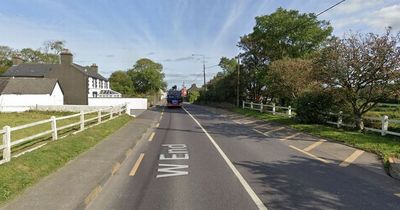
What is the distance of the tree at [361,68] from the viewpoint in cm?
1941

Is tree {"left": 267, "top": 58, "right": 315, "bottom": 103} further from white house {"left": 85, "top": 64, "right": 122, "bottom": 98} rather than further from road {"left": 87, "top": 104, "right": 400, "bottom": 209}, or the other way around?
white house {"left": 85, "top": 64, "right": 122, "bottom": 98}

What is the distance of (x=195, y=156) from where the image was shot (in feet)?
41.2

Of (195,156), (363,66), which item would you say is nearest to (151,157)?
(195,156)

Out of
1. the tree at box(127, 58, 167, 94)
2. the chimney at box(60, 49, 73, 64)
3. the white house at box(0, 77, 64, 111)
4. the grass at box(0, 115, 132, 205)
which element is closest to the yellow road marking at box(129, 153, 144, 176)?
the grass at box(0, 115, 132, 205)

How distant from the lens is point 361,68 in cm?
2016

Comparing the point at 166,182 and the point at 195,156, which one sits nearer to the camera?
the point at 166,182

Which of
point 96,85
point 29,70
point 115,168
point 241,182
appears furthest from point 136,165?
point 96,85

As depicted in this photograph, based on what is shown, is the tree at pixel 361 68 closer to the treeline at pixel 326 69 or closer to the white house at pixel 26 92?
the treeline at pixel 326 69

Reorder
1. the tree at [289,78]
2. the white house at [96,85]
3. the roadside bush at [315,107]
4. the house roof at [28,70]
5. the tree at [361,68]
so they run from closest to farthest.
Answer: the tree at [361,68]
the roadside bush at [315,107]
the tree at [289,78]
the house roof at [28,70]
the white house at [96,85]

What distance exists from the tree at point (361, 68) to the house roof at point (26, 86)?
43.6 m

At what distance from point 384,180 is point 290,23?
117ft

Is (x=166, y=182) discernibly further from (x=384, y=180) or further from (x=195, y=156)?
Answer: (x=384, y=180)

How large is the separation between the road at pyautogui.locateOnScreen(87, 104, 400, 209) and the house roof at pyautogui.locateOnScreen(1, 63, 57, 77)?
62413mm

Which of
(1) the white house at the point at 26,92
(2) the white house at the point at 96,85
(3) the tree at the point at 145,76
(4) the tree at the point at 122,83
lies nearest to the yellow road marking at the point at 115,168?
(1) the white house at the point at 26,92
